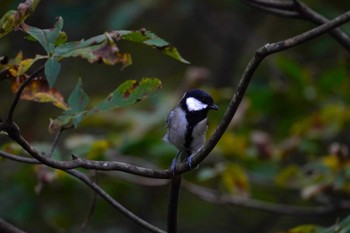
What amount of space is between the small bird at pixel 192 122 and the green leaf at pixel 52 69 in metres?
0.99

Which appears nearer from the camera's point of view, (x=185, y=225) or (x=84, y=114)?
(x=84, y=114)

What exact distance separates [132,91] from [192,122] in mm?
652

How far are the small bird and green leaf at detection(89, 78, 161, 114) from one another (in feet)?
1.87

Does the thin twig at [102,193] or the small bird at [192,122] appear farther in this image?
the small bird at [192,122]

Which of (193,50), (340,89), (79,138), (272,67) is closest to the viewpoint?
(79,138)

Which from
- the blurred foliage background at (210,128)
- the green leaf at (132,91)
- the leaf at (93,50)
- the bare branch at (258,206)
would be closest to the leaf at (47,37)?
the leaf at (93,50)

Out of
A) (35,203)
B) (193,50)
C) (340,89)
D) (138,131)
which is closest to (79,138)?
(138,131)

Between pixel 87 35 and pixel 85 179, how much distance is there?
344 centimetres

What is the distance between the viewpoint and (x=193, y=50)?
6164 mm

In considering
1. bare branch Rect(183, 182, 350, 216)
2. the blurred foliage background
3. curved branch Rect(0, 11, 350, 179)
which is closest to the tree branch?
the blurred foliage background

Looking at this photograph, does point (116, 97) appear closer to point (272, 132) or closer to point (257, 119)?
point (257, 119)

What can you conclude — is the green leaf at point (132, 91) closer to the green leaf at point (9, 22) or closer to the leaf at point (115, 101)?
the leaf at point (115, 101)

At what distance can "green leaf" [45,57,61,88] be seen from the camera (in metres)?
1.66

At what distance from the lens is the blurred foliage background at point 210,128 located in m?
3.70
